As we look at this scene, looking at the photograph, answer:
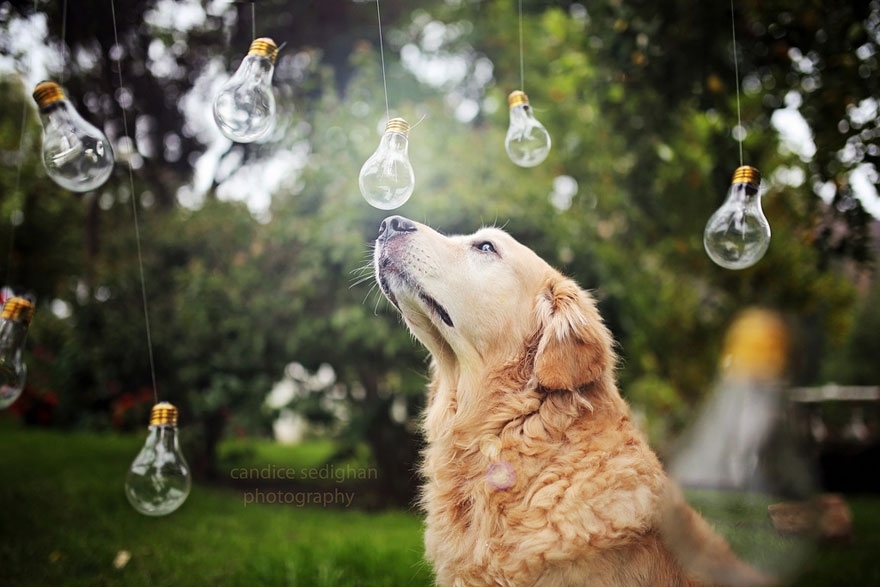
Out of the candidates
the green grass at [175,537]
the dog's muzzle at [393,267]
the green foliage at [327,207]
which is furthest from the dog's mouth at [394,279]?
the green foliage at [327,207]

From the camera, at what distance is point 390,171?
87.1 inches

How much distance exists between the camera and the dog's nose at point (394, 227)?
91.0 inches

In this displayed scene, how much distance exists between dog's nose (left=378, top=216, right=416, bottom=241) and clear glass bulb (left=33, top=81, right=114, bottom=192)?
1.06 m

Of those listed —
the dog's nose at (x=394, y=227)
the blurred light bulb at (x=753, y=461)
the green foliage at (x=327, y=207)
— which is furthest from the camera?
the green foliage at (x=327, y=207)

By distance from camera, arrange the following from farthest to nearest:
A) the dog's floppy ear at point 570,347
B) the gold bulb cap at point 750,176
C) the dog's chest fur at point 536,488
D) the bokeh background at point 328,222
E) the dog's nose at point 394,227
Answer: the bokeh background at point 328,222 → the gold bulb cap at point 750,176 → the dog's nose at point 394,227 → the dog's floppy ear at point 570,347 → the dog's chest fur at point 536,488

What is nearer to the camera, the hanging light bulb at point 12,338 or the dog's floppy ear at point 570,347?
the dog's floppy ear at point 570,347

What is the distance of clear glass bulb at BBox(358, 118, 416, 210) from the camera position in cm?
222

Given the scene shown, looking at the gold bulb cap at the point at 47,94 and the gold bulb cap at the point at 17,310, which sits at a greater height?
the gold bulb cap at the point at 47,94

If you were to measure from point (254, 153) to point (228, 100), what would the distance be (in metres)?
3.45

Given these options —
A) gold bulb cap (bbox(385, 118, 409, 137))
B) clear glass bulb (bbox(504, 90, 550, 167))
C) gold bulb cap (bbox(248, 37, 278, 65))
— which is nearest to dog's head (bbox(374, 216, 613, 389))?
gold bulb cap (bbox(385, 118, 409, 137))

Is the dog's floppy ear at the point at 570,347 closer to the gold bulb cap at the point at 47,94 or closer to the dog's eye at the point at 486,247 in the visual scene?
the dog's eye at the point at 486,247

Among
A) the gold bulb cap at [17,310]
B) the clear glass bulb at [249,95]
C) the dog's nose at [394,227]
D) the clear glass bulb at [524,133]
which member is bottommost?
the gold bulb cap at [17,310]

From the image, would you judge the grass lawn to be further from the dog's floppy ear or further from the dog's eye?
the dog's eye

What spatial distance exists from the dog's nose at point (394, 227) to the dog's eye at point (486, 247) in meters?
0.30
